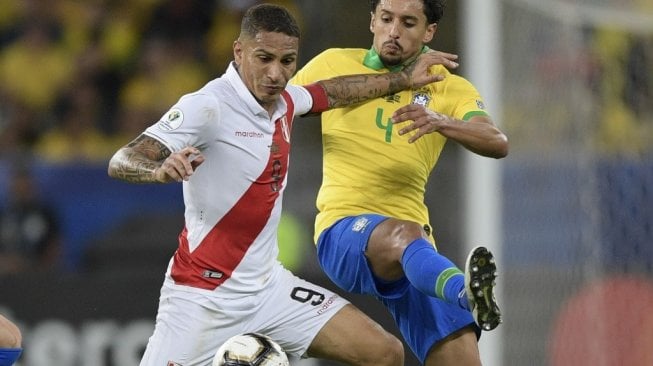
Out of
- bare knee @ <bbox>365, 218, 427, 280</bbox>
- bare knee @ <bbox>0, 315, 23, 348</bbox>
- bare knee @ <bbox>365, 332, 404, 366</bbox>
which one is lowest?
bare knee @ <bbox>0, 315, 23, 348</bbox>

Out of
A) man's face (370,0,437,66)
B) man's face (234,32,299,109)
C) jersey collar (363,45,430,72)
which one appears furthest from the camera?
jersey collar (363,45,430,72)

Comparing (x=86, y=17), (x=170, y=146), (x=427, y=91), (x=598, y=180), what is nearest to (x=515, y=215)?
(x=598, y=180)

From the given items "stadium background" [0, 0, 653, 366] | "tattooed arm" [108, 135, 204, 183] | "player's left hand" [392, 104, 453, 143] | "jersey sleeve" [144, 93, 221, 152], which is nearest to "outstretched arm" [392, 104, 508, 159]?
"player's left hand" [392, 104, 453, 143]

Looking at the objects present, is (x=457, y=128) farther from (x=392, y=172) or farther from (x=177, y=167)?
(x=177, y=167)

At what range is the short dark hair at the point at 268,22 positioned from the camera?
5398 mm

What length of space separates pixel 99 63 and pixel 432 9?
22.4 ft

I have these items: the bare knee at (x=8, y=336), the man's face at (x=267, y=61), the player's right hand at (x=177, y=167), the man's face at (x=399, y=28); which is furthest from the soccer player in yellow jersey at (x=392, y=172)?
the bare knee at (x=8, y=336)

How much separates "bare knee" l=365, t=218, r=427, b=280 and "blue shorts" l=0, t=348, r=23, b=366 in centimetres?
159

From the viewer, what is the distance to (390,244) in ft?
18.5

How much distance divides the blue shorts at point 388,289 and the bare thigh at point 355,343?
0.66ft

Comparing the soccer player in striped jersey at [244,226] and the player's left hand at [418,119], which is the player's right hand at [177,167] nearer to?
the soccer player in striped jersey at [244,226]

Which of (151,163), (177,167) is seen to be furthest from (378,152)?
Answer: (177,167)

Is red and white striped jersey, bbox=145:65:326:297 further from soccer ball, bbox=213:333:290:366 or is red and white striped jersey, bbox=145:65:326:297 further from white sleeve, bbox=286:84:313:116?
soccer ball, bbox=213:333:290:366

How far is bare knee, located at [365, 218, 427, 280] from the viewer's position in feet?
18.5
